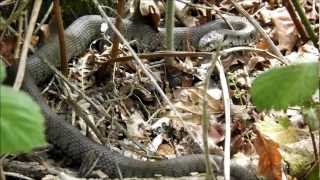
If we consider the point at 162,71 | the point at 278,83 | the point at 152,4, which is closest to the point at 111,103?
the point at 162,71

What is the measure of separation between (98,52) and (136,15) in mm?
649

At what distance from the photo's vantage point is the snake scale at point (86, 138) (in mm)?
2914

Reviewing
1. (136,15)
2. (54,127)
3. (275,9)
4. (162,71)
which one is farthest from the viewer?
(275,9)

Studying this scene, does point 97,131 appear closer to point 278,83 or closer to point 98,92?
point 98,92

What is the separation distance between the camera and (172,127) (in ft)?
11.6

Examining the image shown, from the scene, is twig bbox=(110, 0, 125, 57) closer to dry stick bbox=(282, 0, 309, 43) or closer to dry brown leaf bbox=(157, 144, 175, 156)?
dry brown leaf bbox=(157, 144, 175, 156)

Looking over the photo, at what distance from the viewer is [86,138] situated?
3.25m

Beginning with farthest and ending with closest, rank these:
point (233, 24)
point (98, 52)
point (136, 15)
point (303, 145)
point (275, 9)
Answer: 1. point (233, 24)
2. point (275, 9)
3. point (136, 15)
4. point (98, 52)
5. point (303, 145)

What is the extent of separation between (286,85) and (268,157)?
134 centimetres

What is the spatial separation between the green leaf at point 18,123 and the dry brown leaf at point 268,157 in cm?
159

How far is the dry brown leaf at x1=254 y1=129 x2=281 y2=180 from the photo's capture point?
7.75 ft

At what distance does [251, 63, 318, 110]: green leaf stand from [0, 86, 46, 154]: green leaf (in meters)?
0.50

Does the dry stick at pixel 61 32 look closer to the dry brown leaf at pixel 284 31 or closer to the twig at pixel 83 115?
the twig at pixel 83 115

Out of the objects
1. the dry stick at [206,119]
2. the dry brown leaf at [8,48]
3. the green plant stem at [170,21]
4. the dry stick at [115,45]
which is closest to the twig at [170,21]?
the green plant stem at [170,21]
